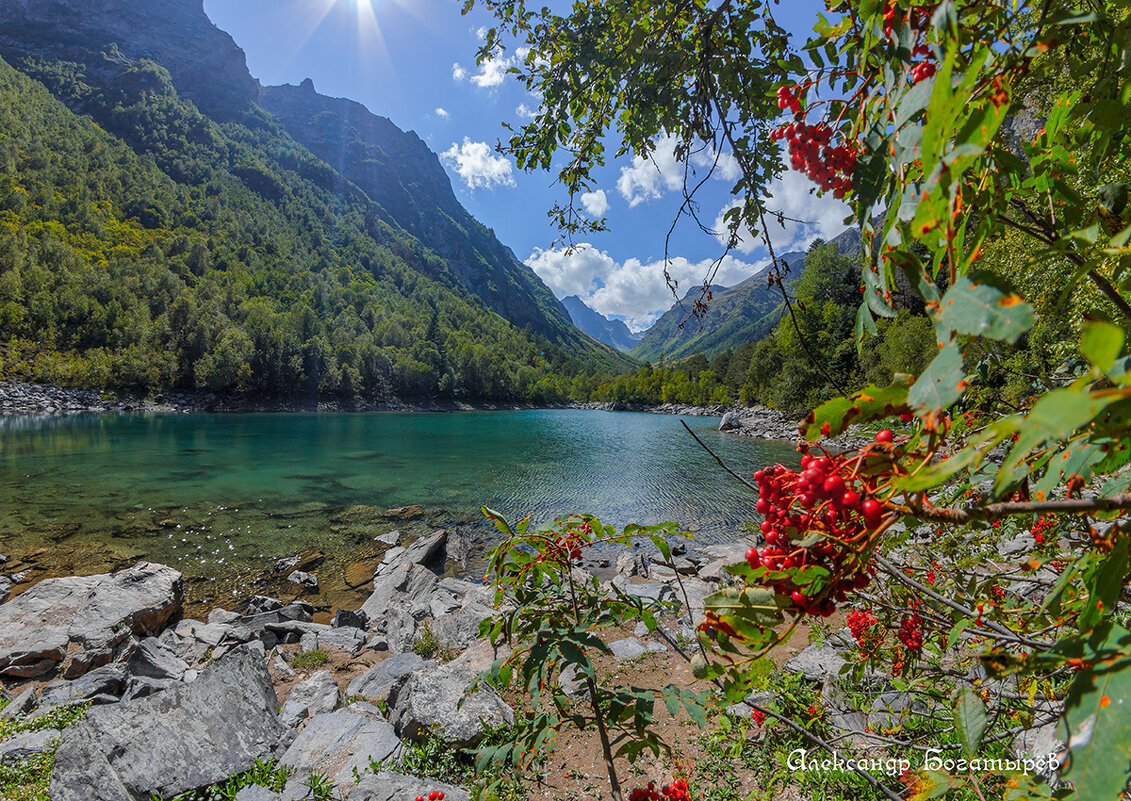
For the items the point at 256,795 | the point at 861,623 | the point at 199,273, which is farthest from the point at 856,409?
the point at 199,273

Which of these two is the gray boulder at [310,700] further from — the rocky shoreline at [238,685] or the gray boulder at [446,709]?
the gray boulder at [446,709]

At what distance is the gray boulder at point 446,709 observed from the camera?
4711mm

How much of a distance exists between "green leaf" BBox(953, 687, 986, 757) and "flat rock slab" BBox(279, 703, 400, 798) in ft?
16.1

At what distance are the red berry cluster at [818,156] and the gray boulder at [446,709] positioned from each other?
5.09m

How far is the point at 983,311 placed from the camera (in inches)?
22.3

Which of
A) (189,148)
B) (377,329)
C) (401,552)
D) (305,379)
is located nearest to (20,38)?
(189,148)

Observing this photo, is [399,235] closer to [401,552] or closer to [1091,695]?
[401,552]

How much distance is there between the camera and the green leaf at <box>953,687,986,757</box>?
1126 mm

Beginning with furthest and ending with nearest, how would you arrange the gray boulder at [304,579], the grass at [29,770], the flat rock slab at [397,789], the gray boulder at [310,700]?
the gray boulder at [304,579] < the gray boulder at [310,700] < the grass at [29,770] < the flat rock slab at [397,789]

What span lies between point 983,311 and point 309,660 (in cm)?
952

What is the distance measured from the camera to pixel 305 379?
242 ft

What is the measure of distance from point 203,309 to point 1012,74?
93503mm

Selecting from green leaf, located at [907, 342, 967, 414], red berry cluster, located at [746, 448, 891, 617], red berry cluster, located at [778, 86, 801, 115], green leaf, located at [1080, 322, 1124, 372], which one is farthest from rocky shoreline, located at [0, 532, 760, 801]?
red berry cluster, located at [778, 86, 801, 115]

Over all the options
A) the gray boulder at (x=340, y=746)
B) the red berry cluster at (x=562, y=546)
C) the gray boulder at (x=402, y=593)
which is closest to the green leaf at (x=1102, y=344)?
the red berry cluster at (x=562, y=546)
